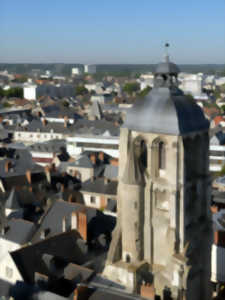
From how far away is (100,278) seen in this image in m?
26.9

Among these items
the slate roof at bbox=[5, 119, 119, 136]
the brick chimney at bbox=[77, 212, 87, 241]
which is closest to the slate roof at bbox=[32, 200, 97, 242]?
the brick chimney at bbox=[77, 212, 87, 241]

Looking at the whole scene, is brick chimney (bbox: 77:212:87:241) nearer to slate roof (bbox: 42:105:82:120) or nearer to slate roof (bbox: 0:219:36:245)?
slate roof (bbox: 0:219:36:245)

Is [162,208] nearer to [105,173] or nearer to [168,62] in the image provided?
[168,62]

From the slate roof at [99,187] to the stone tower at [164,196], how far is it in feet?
91.1

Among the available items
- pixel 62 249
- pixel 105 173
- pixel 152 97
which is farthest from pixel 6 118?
pixel 152 97

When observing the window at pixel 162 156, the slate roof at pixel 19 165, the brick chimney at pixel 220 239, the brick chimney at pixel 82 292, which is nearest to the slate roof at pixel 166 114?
the window at pixel 162 156

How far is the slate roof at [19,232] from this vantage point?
3850 centimetres

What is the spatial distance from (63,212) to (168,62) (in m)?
19.4

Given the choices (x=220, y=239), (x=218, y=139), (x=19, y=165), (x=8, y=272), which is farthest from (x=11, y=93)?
(x=8, y=272)

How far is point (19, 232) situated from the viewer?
128 feet

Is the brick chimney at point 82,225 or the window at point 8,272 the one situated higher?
the brick chimney at point 82,225

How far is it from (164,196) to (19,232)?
18541 mm

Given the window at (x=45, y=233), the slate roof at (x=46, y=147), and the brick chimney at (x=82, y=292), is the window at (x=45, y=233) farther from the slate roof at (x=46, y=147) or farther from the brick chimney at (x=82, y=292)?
the slate roof at (x=46, y=147)

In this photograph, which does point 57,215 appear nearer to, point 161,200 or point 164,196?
point 161,200
